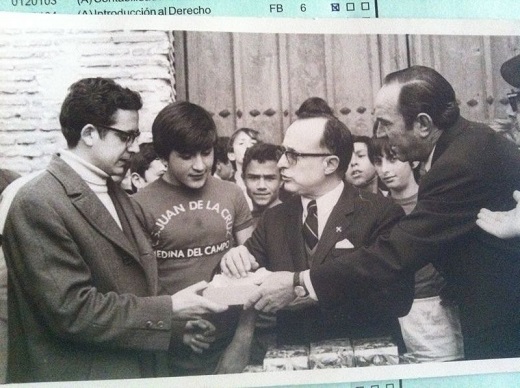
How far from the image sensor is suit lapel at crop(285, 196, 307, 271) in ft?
4.50

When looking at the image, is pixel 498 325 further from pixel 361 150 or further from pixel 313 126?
pixel 313 126

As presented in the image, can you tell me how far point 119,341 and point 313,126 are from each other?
0.65m

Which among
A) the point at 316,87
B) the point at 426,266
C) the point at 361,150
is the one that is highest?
the point at 316,87

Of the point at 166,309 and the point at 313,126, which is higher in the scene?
the point at 313,126

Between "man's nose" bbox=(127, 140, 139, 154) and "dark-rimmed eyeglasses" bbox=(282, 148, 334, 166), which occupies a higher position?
"man's nose" bbox=(127, 140, 139, 154)

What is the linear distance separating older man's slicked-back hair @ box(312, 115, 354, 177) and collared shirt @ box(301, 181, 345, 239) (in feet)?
0.13

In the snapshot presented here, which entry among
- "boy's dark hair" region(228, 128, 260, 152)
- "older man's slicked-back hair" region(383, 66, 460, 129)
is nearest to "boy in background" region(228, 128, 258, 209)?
"boy's dark hair" region(228, 128, 260, 152)

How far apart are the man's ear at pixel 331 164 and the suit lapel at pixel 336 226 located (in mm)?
53

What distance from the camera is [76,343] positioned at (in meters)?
1.28

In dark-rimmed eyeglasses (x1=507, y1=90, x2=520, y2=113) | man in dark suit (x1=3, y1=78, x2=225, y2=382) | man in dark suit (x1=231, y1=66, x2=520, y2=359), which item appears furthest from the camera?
dark-rimmed eyeglasses (x1=507, y1=90, x2=520, y2=113)

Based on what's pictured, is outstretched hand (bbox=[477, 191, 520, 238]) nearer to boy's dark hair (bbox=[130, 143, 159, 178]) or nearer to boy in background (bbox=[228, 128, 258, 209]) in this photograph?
boy in background (bbox=[228, 128, 258, 209])

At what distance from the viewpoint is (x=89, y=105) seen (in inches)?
52.4

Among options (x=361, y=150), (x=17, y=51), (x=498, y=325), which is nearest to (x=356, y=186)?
(x=361, y=150)

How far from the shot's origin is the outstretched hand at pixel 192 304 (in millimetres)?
1327
